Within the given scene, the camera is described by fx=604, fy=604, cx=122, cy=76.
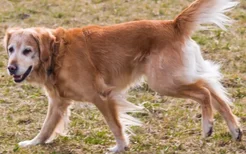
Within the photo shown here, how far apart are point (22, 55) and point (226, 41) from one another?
4.35 metres

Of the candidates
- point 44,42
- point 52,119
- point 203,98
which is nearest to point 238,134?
point 203,98

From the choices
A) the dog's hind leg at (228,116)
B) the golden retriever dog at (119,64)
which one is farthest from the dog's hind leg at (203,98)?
the dog's hind leg at (228,116)

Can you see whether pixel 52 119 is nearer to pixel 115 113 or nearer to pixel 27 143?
pixel 27 143

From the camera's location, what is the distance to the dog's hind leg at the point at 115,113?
19.2 feet

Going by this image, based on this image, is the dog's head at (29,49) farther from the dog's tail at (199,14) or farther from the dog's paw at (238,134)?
the dog's paw at (238,134)

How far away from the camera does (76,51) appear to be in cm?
594

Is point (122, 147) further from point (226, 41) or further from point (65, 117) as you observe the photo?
point (226, 41)

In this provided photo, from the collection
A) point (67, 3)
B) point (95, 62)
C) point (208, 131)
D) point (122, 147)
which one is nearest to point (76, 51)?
point (95, 62)

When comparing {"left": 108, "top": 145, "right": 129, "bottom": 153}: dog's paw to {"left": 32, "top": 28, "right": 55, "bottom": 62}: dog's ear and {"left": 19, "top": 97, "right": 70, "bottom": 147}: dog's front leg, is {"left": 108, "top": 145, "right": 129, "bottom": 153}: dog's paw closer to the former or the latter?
{"left": 19, "top": 97, "right": 70, "bottom": 147}: dog's front leg

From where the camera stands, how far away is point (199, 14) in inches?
241

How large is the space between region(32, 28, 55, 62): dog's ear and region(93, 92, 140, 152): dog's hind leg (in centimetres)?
64

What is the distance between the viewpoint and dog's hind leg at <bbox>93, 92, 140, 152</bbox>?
5.86 meters

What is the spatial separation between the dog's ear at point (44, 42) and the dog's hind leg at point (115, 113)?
637 millimetres

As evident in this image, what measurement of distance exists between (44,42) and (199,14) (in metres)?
1.59
